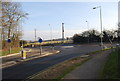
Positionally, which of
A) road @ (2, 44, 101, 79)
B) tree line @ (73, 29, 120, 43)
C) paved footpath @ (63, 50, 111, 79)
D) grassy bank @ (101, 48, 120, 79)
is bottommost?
road @ (2, 44, 101, 79)

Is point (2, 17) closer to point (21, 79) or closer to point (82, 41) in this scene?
point (21, 79)

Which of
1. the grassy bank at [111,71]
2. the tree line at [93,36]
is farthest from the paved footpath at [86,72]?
the tree line at [93,36]

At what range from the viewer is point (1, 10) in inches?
1144

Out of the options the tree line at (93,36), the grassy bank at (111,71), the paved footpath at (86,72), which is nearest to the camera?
the grassy bank at (111,71)

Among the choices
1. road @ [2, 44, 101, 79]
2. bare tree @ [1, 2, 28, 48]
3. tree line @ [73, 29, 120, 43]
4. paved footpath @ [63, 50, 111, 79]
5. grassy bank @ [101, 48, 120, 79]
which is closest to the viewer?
grassy bank @ [101, 48, 120, 79]

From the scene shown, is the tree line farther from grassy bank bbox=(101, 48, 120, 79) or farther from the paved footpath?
grassy bank bbox=(101, 48, 120, 79)

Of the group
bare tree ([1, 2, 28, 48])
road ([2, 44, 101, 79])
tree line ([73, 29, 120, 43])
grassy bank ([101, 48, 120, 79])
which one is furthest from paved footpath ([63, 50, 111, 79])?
tree line ([73, 29, 120, 43])

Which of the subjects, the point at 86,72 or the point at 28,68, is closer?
the point at 86,72

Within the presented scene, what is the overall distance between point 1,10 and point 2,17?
1.25 metres

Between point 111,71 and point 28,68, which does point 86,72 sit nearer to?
point 111,71

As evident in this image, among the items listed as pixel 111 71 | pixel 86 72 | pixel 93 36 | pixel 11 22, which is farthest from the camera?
pixel 93 36

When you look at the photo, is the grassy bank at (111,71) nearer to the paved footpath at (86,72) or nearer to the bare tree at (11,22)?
the paved footpath at (86,72)

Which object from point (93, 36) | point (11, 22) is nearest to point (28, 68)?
point (11, 22)

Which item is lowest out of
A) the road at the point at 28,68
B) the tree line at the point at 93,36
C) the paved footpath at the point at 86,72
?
the road at the point at 28,68
